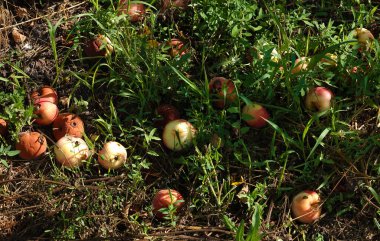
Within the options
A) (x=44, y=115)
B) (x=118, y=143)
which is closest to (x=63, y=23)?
(x=44, y=115)

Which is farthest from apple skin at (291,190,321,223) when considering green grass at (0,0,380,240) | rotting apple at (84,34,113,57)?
rotting apple at (84,34,113,57)

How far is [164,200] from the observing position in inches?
124

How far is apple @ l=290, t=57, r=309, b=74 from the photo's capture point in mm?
3350

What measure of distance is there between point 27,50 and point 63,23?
291mm

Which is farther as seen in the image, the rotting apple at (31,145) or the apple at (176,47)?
the apple at (176,47)

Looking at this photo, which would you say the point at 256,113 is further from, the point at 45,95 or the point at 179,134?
the point at 45,95

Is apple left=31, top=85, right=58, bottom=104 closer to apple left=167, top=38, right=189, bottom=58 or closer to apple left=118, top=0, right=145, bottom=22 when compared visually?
apple left=118, top=0, right=145, bottom=22

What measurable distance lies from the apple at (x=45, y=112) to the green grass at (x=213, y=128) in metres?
0.06

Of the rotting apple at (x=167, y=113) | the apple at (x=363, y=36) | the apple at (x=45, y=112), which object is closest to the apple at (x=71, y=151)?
the apple at (x=45, y=112)

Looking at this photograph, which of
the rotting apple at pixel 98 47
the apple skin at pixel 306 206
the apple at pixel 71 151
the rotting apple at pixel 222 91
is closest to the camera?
the apple skin at pixel 306 206

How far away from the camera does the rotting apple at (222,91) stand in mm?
3371

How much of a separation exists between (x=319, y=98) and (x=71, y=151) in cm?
144

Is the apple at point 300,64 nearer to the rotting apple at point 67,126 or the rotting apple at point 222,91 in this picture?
the rotting apple at point 222,91

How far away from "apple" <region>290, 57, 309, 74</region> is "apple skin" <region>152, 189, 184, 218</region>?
983 millimetres
